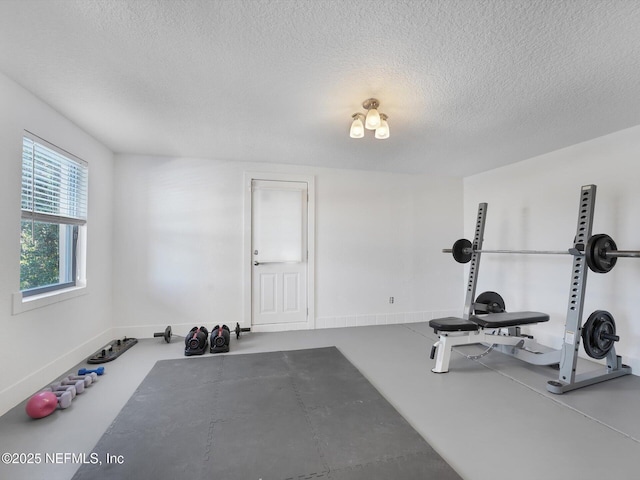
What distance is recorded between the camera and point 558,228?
3502 mm

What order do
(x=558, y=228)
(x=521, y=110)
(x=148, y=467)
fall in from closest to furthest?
(x=148, y=467) → (x=521, y=110) → (x=558, y=228)

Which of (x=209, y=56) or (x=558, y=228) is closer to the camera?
(x=209, y=56)

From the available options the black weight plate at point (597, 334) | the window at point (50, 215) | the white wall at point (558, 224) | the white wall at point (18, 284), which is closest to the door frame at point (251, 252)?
the white wall at point (18, 284)

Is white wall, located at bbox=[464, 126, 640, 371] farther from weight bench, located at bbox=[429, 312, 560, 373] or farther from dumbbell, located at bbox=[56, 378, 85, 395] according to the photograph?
dumbbell, located at bbox=[56, 378, 85, 395]

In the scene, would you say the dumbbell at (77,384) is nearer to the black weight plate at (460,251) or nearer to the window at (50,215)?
the window at (50,215)

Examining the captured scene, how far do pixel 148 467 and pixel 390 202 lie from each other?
4116mm

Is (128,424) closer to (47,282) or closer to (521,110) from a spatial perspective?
(47,282)

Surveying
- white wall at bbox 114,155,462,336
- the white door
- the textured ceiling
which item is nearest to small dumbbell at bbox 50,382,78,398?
white wall at bbox 114,155,462,336

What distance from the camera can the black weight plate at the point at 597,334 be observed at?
2.55 meters

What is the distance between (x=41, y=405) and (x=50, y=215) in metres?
1.51

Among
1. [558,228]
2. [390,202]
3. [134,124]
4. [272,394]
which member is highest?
[134,124]

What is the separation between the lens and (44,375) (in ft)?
8.12

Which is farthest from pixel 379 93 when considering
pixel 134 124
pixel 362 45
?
pixel 134 124

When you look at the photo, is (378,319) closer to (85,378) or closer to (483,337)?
(483,337)
